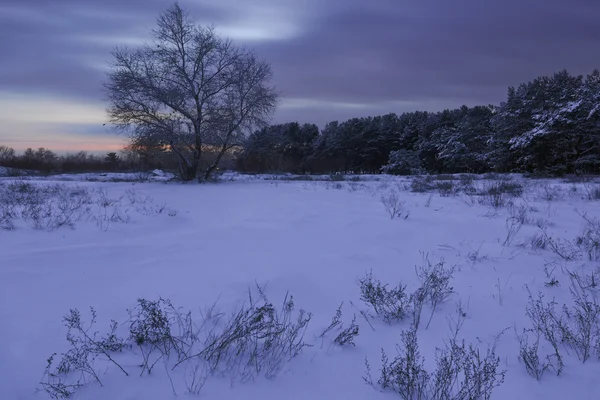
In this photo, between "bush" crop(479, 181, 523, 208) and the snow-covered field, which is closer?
the snow-covered field

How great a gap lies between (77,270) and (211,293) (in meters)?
1.66

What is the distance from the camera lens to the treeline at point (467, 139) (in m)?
24.1

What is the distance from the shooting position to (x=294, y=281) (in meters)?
3.98

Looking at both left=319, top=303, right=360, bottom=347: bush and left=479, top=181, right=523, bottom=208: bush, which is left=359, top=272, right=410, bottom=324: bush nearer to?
left=319, top=303, right=360, bottom=347: bush

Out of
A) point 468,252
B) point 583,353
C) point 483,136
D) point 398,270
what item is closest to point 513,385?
point 583,353

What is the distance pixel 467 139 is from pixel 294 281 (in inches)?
1581

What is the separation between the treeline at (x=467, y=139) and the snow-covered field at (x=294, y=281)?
15.9 m

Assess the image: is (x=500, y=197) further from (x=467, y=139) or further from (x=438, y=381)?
(x=467, y=139)

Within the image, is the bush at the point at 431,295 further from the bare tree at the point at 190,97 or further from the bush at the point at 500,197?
the bare tree at the point at 190,97

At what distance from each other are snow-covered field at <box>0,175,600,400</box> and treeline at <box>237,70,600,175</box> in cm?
1594

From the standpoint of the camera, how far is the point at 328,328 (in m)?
2.96

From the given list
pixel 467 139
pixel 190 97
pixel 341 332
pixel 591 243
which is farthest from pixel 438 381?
pixel 467 139

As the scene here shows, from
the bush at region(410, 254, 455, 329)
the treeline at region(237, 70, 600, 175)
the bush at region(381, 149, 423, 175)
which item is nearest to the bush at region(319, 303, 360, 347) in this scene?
the bush at region(410, 254, 455, 329)

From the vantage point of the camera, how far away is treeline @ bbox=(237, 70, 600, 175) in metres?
24.1
